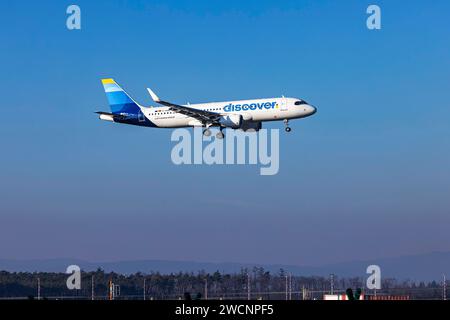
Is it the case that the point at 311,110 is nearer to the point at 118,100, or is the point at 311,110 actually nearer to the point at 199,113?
the point at 199,113

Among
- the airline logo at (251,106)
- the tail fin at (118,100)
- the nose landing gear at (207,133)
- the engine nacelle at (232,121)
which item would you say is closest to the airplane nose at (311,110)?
the airline logo at (251,106)

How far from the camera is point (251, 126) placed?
470 feet

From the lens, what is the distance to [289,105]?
141 metres

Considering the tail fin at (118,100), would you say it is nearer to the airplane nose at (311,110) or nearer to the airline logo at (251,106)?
the airline logo at (251,106)

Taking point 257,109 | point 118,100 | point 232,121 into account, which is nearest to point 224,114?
point 232,121

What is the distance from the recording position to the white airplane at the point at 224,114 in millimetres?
140500

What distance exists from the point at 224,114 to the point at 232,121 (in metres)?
3.12

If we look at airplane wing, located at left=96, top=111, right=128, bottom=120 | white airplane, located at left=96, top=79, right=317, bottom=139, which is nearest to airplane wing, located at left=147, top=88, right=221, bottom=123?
white airplane, located at left=96, top=79, right=317, bottom=139

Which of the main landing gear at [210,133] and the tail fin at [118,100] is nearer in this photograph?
the main landing gear at [210,133]
